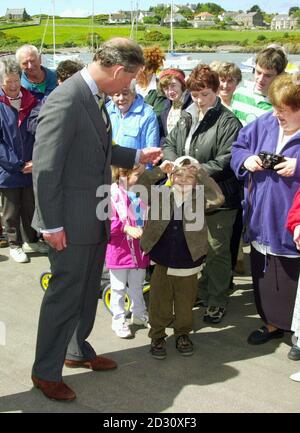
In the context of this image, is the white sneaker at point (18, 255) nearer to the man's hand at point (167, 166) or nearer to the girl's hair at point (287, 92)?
the man's hand at point (167, 166)

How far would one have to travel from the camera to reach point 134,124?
4.62 m

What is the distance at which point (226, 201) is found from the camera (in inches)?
165

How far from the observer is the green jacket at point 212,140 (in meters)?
4.00

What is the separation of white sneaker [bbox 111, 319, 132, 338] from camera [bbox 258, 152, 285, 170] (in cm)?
156

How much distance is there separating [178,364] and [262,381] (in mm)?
571

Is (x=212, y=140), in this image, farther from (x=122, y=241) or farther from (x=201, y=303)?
(x=201, y=303)

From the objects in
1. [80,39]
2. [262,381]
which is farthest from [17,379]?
[80,39]

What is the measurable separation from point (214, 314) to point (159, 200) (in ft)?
3.95

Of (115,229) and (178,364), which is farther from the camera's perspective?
(115,229)

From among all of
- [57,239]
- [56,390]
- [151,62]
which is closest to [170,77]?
[151,62]

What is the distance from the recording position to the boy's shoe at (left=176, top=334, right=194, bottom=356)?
12.5 feet

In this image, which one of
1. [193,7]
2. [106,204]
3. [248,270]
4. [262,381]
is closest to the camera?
[106,204]

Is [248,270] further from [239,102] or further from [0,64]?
[0,64]

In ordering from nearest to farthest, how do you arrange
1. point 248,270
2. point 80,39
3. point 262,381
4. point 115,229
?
point 262,381 → point 115,229 → point 248,270 → point 80,39
